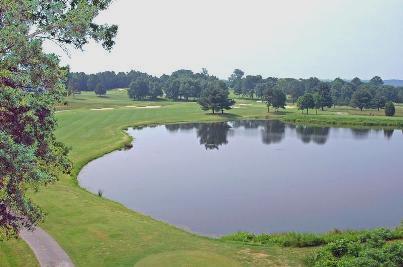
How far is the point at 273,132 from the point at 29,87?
9908 centimetres

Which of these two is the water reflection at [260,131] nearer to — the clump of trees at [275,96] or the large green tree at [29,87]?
the clump of trees at [275,96]

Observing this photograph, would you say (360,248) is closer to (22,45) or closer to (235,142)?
(22,45)

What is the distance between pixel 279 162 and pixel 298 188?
17.2 meters

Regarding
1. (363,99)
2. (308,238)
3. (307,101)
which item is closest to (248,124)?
(307,101)

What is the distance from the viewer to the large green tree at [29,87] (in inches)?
672

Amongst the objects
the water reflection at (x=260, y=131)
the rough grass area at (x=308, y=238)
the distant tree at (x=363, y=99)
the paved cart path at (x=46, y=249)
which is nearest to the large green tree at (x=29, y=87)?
the paved cart path at (x=46, y=249)

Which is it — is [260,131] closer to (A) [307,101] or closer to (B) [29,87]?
(A) [307,101]

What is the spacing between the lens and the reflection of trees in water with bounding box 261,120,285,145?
327 feet

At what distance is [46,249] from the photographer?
2991cm

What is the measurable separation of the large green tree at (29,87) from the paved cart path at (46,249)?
9285 mm

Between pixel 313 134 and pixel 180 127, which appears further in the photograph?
pixel 180 127

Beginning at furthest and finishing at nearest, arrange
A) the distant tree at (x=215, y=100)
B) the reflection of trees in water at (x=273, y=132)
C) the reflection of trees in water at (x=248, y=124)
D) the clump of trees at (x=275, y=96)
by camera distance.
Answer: the clump of trees at (x=275, y=96), the distant tree at (x=215, y=100), the reflection of trees in water at (x=248, y=124), the reflection of trees in water at (x=273, y=132)

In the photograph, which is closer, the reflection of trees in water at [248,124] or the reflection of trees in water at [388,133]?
the reflection of trees in water at [388,133]

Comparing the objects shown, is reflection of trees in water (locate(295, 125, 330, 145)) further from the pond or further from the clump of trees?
the clump of trees
